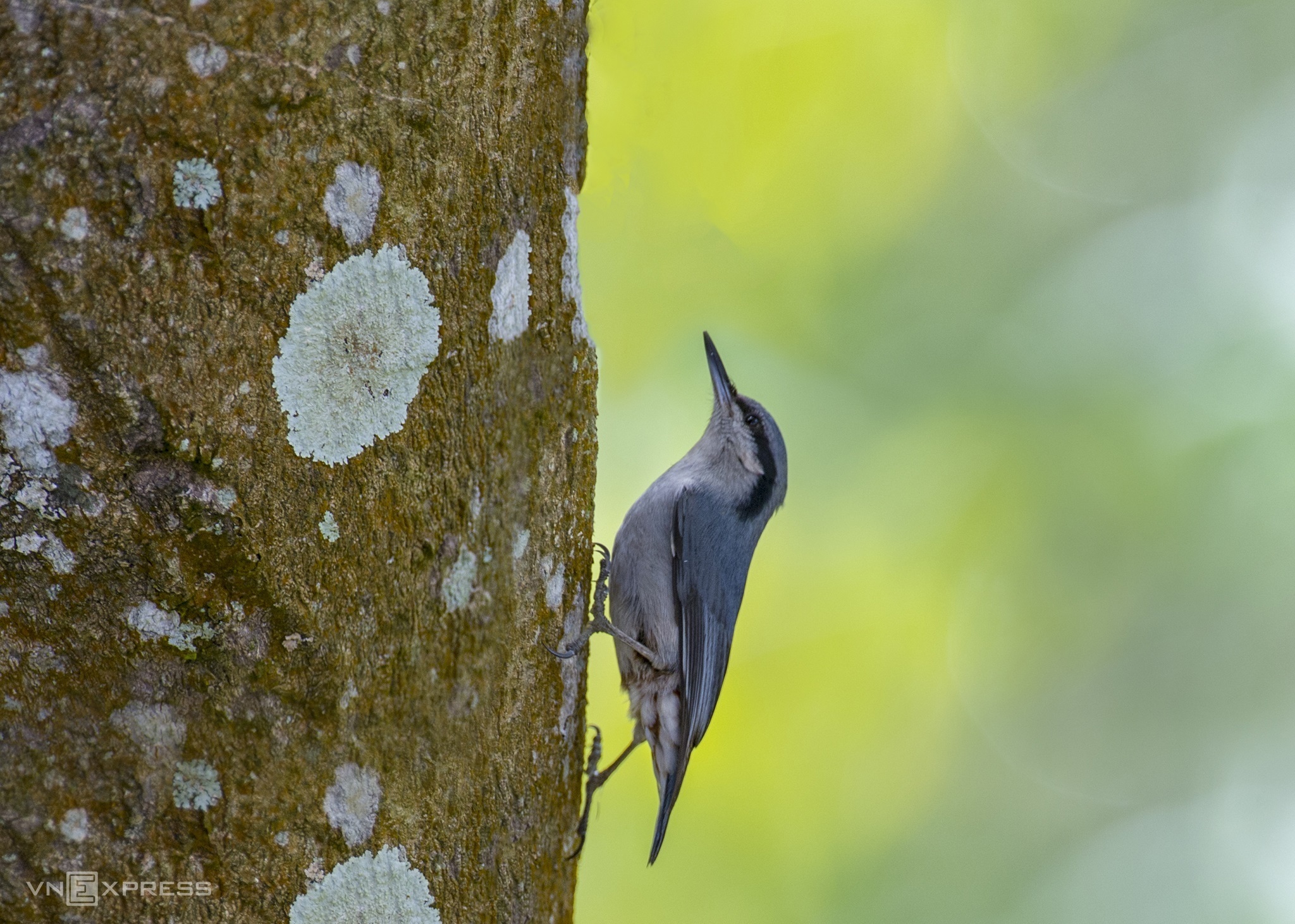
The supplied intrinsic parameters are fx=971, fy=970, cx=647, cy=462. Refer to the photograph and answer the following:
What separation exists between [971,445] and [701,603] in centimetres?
139

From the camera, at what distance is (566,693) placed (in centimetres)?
179

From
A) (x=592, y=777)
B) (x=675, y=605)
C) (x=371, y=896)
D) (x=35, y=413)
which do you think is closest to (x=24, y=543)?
(x=35, y=413)

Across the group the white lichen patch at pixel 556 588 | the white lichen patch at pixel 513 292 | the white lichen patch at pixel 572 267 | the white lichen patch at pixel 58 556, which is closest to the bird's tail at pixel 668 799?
the white lichen patch at pixel 556 588

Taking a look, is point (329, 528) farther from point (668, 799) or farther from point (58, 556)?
point (668, 799)

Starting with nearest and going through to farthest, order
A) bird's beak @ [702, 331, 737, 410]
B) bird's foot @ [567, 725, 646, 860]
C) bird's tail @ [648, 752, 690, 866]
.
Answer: bird's foot @ [567, 725, 646, 860] → bird's tail @ [648, 752, 690, 866] → bird's beak @ [702, 331, 737, 410]

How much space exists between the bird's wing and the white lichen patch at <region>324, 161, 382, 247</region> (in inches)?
64.2

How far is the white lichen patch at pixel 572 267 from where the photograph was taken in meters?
1.71

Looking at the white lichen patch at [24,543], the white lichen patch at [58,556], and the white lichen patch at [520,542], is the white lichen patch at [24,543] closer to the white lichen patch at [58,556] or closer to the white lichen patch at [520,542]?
the white lichen patch at [58,556]

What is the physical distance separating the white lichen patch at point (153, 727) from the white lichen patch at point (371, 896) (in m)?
0.27

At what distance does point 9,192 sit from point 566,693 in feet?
3.79

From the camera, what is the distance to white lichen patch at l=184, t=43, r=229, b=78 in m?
1.17

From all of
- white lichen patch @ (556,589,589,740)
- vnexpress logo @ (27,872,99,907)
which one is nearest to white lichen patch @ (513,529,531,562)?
white lichen patch @ (556,589,589,740)

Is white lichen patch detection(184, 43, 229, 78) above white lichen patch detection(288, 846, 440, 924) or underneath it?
→ above

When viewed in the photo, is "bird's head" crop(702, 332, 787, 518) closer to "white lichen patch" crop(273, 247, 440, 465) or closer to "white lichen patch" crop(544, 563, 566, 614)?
"white lichen patch" crop(544, 563, 566, 614)
